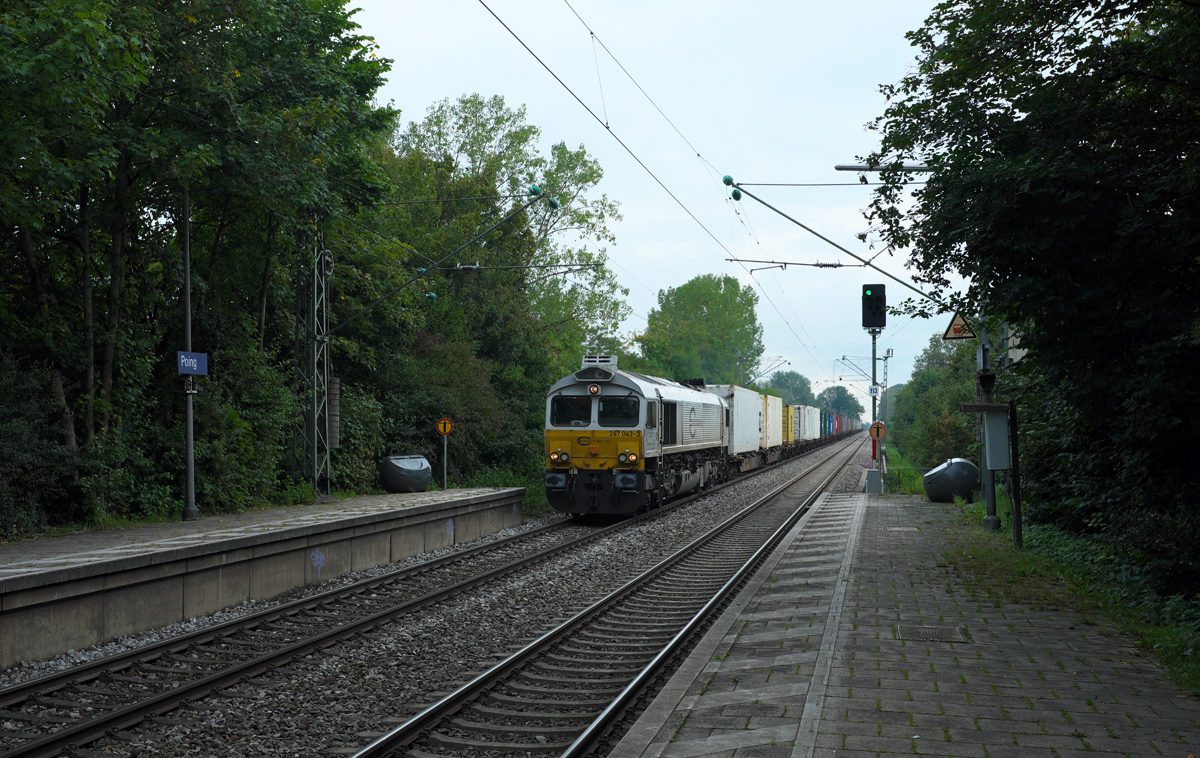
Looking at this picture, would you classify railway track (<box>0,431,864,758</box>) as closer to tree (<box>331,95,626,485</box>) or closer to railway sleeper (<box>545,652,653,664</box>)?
railway sleeper (<box>545,652,653,664</box>)

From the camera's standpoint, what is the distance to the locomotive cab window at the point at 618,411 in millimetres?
17719

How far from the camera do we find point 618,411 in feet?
58.5

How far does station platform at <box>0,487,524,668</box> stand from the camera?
299 inches

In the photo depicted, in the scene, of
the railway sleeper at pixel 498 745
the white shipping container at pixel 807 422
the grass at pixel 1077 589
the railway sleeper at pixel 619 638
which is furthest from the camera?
the white shipping container at pixel 807 422

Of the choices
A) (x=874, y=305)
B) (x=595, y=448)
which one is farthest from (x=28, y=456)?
(x=874, y=305)

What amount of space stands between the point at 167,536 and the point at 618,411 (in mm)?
9027

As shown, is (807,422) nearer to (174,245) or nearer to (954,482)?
(954,482)

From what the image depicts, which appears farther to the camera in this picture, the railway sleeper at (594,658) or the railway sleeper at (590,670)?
the railway sleeper at (594,658)

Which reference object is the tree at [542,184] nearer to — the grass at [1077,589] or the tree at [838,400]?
the grass at [1077,589]

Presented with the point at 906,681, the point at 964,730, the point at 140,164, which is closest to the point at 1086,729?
the point at 964,730

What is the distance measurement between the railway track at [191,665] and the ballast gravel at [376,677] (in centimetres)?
15

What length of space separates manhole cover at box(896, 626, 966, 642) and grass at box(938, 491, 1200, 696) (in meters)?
1.32

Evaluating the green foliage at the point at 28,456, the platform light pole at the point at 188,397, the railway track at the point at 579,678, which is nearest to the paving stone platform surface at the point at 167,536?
the platform light pole at the point at 188,397

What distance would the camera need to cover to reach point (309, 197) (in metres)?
15.1
